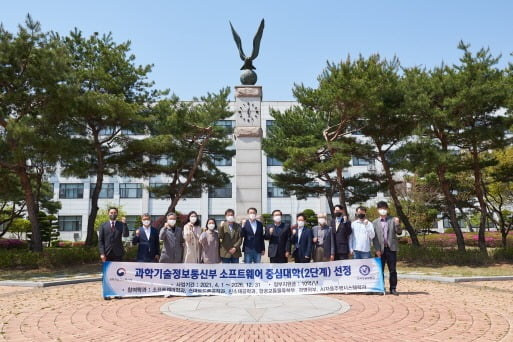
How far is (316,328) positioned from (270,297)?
2495mm

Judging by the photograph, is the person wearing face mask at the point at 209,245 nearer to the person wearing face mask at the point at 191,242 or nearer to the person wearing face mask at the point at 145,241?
the person wearing face mask at the point at 191,242

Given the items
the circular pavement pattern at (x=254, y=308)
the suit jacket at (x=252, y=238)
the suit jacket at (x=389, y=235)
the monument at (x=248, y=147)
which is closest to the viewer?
the circular pavement pattern at (x=254, y=308)

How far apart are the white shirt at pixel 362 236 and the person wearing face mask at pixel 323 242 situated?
0.54 m

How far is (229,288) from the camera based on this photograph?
8.39 metres

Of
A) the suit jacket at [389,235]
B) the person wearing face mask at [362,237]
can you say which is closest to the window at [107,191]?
the person wearing face mask at [362,237]

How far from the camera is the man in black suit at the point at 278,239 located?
944 cm

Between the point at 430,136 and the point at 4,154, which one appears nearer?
the point at 4,154

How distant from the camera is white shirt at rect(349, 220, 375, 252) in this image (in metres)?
8.91

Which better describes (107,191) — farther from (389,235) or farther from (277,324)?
(277,324)

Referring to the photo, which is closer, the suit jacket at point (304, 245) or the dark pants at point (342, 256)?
the dark pants at point (342, 256)

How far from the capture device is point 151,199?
43312 millimetres

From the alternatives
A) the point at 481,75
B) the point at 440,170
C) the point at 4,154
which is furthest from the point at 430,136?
the point at 4,154

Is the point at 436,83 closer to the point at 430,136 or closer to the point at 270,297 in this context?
the point at 430,136

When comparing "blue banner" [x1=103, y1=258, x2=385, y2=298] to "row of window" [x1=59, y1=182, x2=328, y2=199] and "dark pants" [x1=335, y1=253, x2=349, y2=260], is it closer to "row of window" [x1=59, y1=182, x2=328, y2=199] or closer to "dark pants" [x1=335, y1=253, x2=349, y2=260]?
"dark pants" [x1=335, y1=253, x2=349, y2=260]
